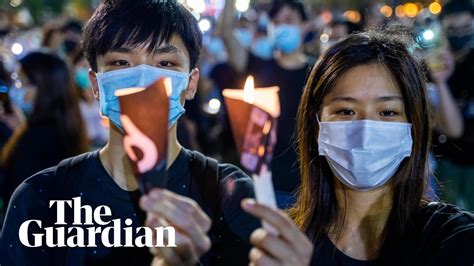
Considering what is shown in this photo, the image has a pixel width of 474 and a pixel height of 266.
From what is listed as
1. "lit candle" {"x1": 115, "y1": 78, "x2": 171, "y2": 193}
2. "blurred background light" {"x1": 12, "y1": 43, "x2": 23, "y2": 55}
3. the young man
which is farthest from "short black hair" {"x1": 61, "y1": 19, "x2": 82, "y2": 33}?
"lit candle" {"x1": 115, "y1": 78, "x2": 171, "y2": 193}

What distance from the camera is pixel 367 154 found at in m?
2.24

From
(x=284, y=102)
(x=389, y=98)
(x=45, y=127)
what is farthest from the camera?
(x=284, y=102)

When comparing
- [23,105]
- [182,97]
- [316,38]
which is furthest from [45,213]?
[316,38]

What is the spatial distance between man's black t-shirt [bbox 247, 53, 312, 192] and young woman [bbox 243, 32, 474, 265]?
147 centimetres

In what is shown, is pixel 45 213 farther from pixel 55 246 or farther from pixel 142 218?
pixel 142 218

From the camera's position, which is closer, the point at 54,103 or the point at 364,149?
the point at 364,149

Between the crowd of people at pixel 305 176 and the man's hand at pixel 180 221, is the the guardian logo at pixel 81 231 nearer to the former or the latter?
the crowd of people at pixel 305 176

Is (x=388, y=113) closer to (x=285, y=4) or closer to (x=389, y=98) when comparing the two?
(x=389, y=98)

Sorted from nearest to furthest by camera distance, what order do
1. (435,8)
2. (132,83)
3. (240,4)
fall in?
1. (132,83)
2. (240,4)
3. (435,8)

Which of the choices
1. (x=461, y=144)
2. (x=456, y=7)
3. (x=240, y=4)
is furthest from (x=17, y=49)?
(x=461, y=144)

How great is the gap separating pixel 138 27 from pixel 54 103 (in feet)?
6.11

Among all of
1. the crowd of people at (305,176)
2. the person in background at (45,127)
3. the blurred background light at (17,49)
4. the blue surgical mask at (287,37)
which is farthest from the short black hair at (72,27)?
the crowd of people at (305,176)

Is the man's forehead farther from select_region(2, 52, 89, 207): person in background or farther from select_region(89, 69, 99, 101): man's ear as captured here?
select_region(2, 52, 89, 207): person in background

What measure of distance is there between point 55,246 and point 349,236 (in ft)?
2.58
